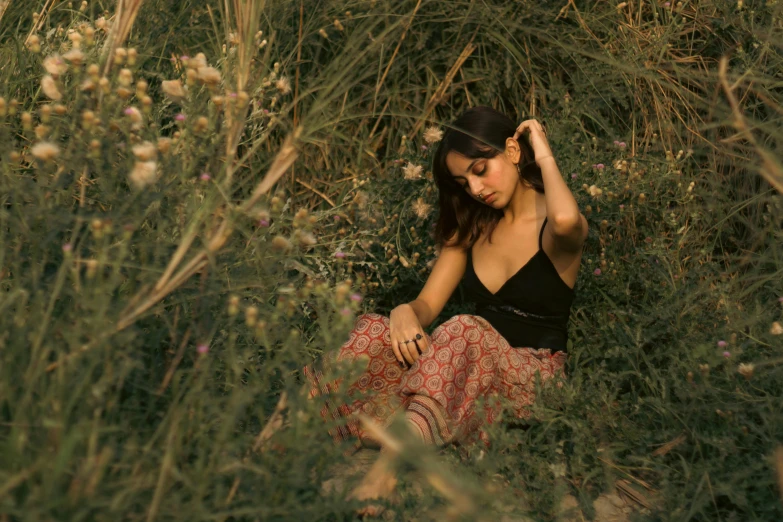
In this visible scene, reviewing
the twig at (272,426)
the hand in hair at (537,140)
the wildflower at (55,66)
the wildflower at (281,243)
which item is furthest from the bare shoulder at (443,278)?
the wildflower at (55,66)

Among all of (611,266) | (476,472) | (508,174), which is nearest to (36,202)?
(476,472)

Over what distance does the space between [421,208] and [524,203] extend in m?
0.42

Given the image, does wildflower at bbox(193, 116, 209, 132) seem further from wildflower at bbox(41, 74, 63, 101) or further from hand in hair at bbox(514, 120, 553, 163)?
hand in hair at bbox(514, 120, 553, 163)

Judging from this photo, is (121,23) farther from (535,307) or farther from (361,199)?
(535,307)

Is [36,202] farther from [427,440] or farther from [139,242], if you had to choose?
[427,440]

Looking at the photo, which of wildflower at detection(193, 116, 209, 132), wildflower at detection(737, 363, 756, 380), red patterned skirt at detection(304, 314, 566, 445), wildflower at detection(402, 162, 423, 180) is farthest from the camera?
wildflower at detection(402, 162, 423, 180)

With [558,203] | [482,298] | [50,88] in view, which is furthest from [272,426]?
[482,298]

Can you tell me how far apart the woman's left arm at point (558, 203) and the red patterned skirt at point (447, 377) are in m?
0.38

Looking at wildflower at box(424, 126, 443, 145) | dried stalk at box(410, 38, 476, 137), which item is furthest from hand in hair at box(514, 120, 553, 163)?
dried stalk at box(410, 38, 476, 137)

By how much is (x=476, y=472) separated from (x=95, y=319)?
1.21 m

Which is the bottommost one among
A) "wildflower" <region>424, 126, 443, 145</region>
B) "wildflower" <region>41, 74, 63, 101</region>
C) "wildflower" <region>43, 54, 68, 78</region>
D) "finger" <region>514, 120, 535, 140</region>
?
"wildflower" <region>424, 126, 443, 145</region>

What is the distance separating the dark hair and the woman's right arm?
63 mm

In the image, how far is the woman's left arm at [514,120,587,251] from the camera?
2.81 m

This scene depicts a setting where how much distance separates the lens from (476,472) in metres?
2.32
